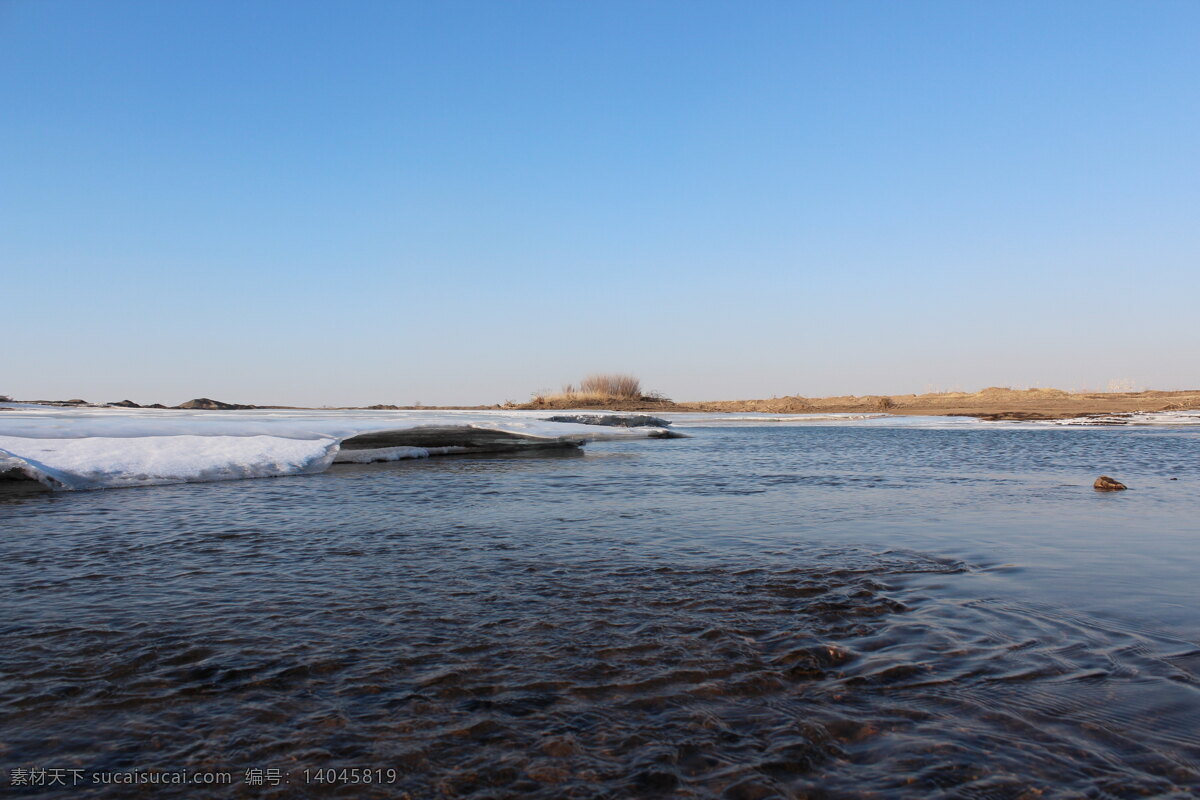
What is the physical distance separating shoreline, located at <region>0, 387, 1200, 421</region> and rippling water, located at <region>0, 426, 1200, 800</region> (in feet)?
99.3

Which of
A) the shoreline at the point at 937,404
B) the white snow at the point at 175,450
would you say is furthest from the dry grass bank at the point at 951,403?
the white snow at the point at 175,450

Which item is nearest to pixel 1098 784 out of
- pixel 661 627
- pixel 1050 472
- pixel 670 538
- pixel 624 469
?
pixel 661 627

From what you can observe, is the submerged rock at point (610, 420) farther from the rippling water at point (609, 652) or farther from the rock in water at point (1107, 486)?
the rippling water at point (609, 652)

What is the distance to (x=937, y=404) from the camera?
148 feet

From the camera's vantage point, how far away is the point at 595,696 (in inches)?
90.7

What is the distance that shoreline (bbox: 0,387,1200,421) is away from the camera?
121 ft

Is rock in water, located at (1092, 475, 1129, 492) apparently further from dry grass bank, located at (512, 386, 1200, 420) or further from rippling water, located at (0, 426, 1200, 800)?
dry grass bank, located at (512, 386, 1200, 420)

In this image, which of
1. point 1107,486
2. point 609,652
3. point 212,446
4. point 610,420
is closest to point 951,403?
point 610,420

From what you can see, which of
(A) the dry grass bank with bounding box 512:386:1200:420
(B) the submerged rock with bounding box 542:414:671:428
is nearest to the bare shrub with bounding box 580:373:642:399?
(A) the dry grass bank with bounding box 512:386:1200:420

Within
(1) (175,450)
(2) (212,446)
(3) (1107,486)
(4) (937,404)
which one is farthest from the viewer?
(4) (937,404)

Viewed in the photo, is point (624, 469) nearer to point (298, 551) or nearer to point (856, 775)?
point (298, 551)

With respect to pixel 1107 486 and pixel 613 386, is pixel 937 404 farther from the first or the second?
pixel 1107 486

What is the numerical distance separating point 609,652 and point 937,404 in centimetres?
4722

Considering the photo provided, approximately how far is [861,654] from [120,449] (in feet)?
27.2
